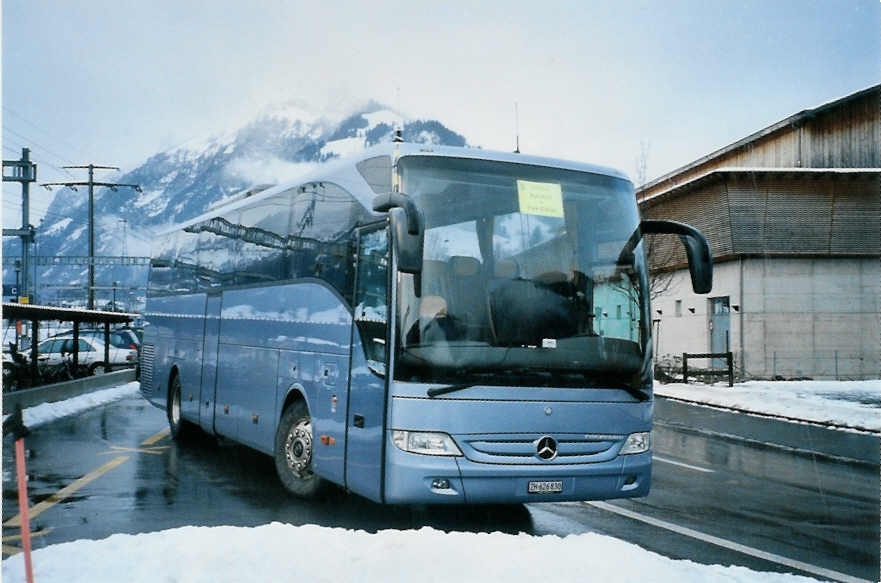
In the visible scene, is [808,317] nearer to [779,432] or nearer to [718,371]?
[718,371]

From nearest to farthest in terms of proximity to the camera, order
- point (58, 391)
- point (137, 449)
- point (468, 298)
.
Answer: point (468, 298), point (137, 449), point (58, 391)

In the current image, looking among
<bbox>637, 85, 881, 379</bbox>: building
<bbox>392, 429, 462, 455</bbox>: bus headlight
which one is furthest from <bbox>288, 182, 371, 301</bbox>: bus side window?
<bbox>637, 85, 881, 379</bbox>: building

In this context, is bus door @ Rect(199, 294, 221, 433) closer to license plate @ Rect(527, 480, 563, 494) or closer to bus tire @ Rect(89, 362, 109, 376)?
license plate @ Rect(527, 480, 563, 494)

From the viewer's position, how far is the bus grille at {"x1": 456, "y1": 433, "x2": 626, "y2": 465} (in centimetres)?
796

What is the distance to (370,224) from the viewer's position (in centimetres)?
888

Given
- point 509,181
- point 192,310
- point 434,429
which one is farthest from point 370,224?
point 192,310

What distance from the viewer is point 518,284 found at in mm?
8148

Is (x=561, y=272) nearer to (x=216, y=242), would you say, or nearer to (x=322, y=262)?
(x=322, y=262)

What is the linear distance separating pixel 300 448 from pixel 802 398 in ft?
67.5

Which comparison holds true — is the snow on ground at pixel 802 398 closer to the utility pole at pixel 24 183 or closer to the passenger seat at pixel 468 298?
the passenger seat at pixel 468 298

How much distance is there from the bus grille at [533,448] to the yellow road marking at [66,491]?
4.16 metres

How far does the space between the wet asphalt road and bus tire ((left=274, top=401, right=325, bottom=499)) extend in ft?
0.56

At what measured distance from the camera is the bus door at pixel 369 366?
26.9ft

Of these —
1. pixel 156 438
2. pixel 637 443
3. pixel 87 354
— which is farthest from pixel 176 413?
pixel 87 354
